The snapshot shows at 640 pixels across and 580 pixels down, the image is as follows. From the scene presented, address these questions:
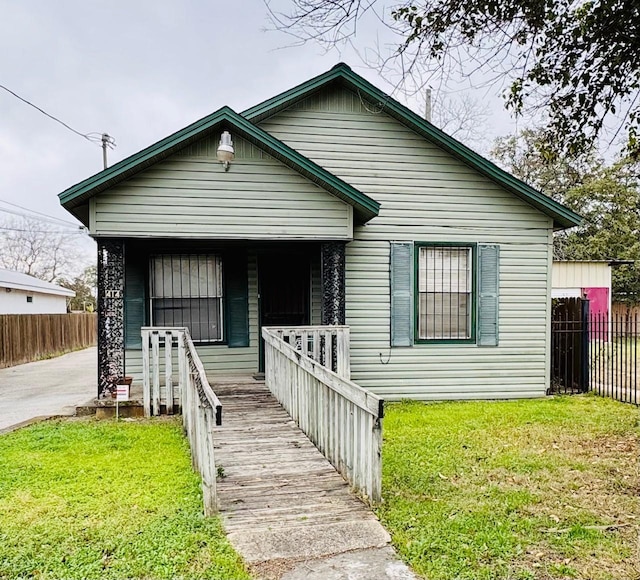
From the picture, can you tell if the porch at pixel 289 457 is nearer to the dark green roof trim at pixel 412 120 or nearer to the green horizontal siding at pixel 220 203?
the green horizontal siding at pixel 220 203

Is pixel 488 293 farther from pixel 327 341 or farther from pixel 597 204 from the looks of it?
pixel 597 204

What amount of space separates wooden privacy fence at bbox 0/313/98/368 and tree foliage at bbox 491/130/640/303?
2329cm

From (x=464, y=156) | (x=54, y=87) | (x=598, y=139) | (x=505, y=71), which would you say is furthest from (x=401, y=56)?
(x=54, y=87)

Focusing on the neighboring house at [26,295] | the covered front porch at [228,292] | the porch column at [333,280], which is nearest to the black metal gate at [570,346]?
the porch column at [333,280]

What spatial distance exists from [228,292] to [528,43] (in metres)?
5.57

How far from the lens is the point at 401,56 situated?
15.9 ft

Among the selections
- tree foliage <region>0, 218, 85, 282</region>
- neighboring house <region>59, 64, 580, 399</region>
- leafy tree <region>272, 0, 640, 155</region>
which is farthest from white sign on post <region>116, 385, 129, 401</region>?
tree foliage <region>0, 218, 85, 282</region>

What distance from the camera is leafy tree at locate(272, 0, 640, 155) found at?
4.56m

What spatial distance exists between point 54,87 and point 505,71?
2420 centimetres

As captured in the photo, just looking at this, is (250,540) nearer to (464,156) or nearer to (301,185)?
(301,185)

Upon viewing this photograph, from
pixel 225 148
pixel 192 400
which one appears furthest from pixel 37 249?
pixel 192 400

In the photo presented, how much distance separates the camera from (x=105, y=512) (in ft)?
13.0

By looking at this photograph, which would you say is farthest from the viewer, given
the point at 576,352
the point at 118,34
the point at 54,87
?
the point at 54,87

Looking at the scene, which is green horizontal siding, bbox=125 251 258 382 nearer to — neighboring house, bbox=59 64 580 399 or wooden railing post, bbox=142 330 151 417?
neighboring house, bbox=59 64 580 399
